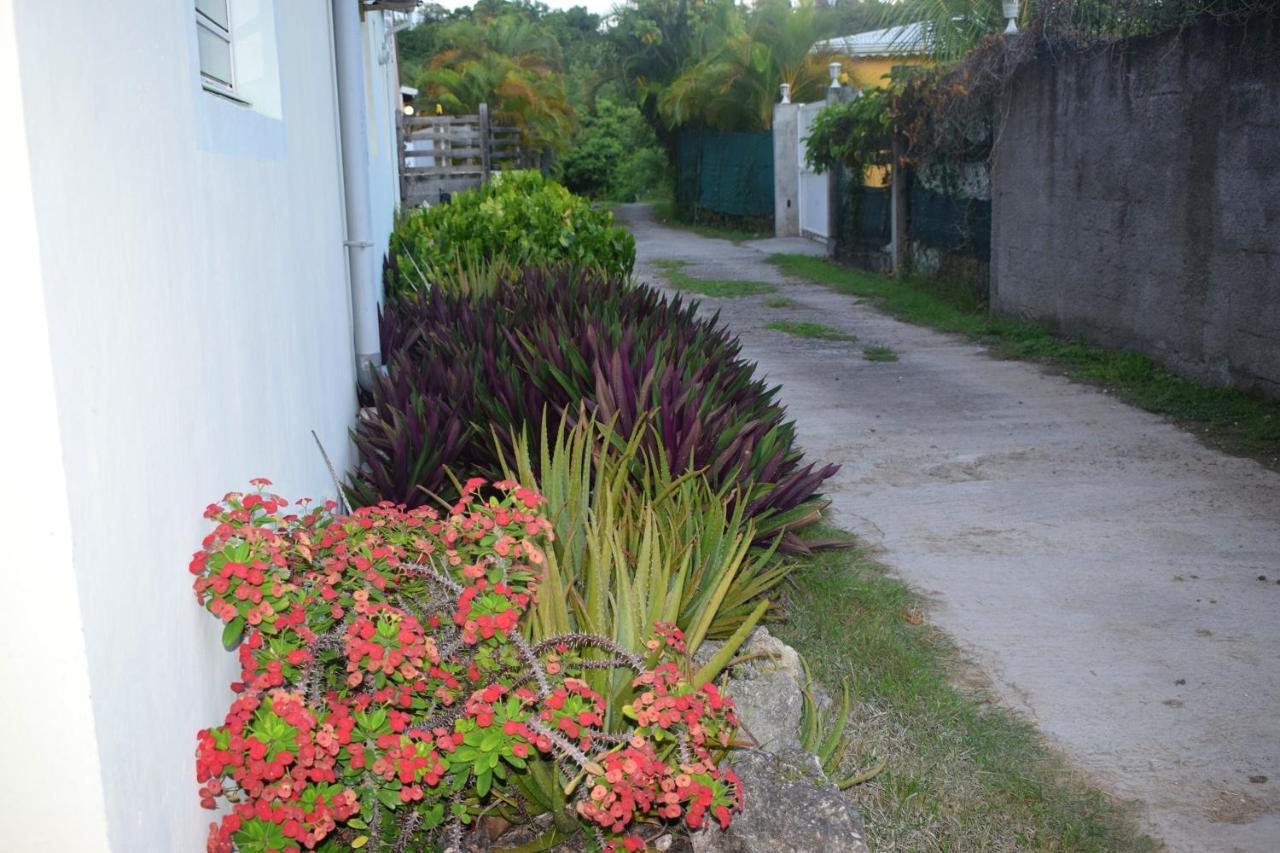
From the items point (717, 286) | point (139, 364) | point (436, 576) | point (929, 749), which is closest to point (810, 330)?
point (717, 286)

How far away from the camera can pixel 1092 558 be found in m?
5.79

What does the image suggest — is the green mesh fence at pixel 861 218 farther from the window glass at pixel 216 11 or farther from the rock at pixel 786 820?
the rock at pixel 786 820

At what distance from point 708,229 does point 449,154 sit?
6.70m

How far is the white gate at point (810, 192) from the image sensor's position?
21.0 m

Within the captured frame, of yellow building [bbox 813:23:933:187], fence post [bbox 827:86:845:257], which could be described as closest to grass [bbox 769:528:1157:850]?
fence post [bbox 827:86:845:257]

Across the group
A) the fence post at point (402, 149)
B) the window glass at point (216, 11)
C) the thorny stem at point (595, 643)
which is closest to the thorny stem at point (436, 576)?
the thorny stem at point (595, 643)

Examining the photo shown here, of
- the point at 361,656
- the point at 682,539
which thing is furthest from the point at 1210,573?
the point at 361,656

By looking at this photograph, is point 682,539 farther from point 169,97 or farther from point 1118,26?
point 1118,26

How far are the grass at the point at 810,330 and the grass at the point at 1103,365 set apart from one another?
0.98m

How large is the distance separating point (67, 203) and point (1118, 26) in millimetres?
9556

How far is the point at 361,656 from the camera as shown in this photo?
8.62ft

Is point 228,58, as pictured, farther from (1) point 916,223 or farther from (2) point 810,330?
(1) point 916,223

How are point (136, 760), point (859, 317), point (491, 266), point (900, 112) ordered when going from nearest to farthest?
1. point (136, 760)
2. point (491, 266)
3. point (859, 317)
4. point (900, 112)

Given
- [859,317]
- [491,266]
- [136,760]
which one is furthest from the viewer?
[859,317]
